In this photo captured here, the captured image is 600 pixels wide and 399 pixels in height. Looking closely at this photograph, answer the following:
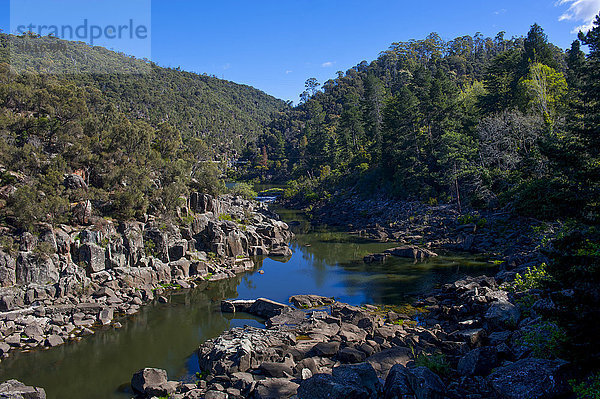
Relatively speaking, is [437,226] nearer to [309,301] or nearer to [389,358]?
[309,301]

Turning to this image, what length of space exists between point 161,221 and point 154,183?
5.14 metres

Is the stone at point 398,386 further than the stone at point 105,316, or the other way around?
the stone at point 105,316

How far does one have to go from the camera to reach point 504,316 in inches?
682

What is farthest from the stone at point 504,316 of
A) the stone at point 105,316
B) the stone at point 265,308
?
the stone at point 105,316

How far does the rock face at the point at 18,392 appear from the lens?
591 inches

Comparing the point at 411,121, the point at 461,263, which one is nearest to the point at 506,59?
the point at 411,121

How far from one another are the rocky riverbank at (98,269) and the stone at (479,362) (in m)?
19.9

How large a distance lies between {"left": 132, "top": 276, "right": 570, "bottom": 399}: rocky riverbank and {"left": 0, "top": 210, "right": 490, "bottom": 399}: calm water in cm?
197

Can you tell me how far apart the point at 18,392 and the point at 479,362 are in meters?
17.2

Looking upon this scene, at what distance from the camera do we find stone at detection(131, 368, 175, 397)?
1614 cm

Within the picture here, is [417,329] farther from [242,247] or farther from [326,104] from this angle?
[326,104]

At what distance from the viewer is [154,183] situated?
38.6 meters

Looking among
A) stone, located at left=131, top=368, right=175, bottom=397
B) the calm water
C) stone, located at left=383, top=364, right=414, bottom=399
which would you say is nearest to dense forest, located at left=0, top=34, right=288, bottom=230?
the calm water

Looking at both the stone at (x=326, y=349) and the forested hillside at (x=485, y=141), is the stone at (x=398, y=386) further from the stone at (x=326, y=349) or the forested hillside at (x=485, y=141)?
the forested hillside at (x=485, y=141)
